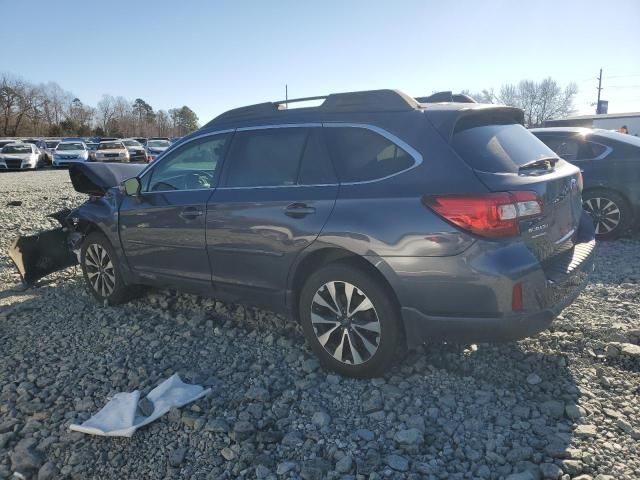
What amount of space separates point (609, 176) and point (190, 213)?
230 inches

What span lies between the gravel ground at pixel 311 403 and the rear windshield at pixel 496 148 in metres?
1.42

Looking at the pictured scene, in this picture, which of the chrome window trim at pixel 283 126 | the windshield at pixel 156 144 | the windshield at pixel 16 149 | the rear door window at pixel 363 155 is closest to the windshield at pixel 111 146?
the windshield at pixel 16 149

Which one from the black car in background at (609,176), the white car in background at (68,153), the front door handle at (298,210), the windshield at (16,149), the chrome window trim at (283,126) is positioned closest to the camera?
the front door handle at (298,210)

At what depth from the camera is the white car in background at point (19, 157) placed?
90.5 feet

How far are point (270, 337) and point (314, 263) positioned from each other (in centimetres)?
95

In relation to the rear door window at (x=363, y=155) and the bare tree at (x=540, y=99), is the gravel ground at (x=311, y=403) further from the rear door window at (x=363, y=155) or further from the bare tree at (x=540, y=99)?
the bare tree at (x=540, y=99)

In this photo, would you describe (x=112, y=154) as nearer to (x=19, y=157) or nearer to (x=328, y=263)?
(x=19, y=157)

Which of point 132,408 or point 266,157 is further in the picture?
point 266,157

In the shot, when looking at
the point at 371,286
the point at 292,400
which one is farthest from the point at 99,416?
the point at 371,286

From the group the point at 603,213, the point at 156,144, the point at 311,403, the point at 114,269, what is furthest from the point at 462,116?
the point at 156,144

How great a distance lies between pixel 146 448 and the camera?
2.79 m

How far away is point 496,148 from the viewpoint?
3107mm

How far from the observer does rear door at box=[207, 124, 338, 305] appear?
3373mm

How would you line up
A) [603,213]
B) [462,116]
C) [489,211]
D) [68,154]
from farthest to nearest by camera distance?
[68,154]
[603,213]
[462,116]
[489,211]
